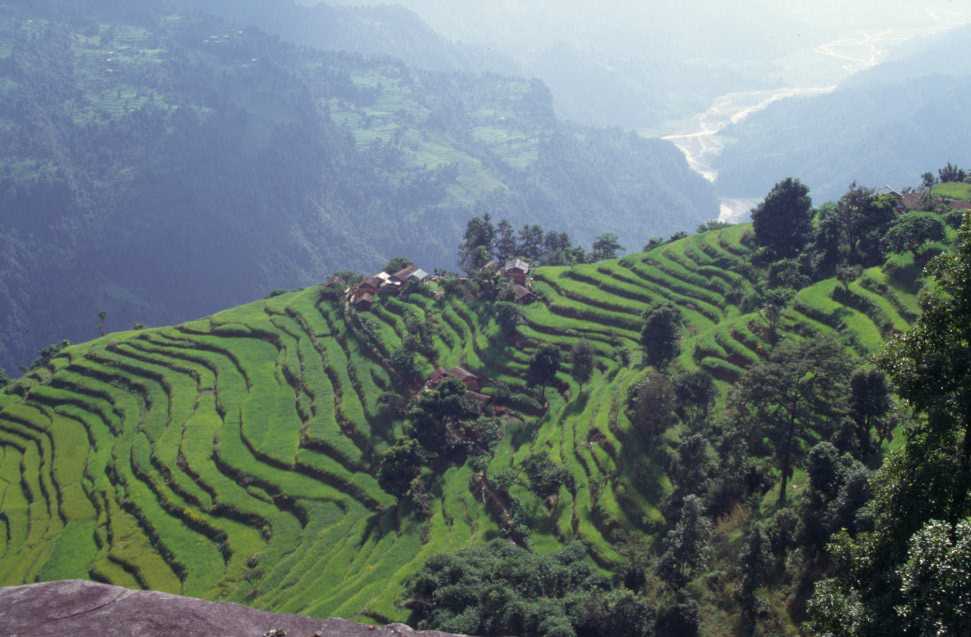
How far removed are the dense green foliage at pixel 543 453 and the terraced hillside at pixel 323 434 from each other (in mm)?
223

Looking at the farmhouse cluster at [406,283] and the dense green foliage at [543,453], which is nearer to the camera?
the dense green foliage at [543,453]

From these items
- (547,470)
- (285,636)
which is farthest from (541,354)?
(285,636)

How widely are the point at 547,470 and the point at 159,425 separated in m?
35.6

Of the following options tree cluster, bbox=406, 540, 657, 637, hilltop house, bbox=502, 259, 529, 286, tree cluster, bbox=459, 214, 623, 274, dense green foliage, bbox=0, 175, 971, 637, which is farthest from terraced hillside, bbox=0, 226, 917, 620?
tree cluster, bbox=459, 214, 623, 274

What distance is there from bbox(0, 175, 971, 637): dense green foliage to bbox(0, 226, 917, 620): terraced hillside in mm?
223

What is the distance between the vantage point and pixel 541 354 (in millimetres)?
59719

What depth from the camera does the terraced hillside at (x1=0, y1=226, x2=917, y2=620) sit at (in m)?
46.2

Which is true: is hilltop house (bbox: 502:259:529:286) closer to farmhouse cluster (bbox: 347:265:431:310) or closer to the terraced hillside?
the terraced hillside

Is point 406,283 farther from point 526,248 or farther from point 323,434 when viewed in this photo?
point 323,434

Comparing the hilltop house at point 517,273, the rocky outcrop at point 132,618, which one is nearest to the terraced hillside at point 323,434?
the hilltop house at point 517,273

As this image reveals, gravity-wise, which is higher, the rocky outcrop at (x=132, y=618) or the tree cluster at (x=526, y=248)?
the tree cluster at (x=526, y=248)

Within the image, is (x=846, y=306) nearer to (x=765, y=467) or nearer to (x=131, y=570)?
(x=765, y=467)

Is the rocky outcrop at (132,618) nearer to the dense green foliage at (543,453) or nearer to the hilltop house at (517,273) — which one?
the dense green foliage at (543,453)

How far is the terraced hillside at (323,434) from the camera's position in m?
46.2
